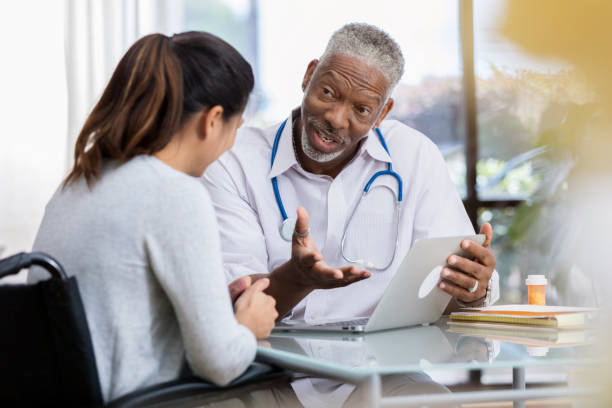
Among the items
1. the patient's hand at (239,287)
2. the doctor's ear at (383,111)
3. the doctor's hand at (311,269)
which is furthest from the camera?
the doctor's ear at (383,111)

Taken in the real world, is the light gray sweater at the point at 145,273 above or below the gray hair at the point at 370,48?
below

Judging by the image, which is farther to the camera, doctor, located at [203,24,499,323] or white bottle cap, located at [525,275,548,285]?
doctor, located at [203,24,499,323]

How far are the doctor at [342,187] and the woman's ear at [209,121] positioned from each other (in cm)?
58

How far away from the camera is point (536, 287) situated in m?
1.47

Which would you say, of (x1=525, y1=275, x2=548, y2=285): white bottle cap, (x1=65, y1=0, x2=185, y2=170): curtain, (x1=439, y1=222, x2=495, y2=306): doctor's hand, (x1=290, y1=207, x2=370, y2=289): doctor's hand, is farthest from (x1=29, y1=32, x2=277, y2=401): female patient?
(x1=65, y1=0, x2=185, y2=170): curtain

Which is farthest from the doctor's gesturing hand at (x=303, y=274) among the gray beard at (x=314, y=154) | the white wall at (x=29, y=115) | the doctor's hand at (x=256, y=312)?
the white wall at (x=29, y=115)

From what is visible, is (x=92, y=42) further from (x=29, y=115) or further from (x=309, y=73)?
(x=309, y=73)

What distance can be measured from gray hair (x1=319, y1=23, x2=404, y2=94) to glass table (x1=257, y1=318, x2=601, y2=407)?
2.47 feet

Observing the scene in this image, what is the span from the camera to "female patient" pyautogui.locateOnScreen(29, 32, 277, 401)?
0.89 meters

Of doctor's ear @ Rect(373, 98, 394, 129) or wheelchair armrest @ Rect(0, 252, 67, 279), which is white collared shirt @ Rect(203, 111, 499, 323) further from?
wheelchair armrest @ Rect(0, 252, 67, 279)

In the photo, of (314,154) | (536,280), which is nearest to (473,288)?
(536,280)

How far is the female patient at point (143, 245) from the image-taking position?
35.1 inches

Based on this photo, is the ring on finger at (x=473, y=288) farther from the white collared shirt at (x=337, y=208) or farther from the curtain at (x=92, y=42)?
the curtain at (x=92, y=42)

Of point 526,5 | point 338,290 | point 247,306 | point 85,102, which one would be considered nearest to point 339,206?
point 338,290
